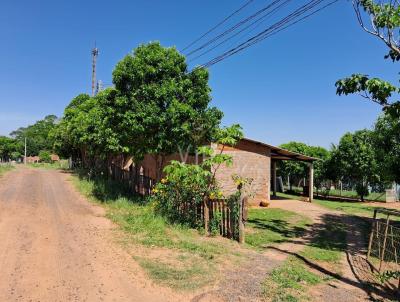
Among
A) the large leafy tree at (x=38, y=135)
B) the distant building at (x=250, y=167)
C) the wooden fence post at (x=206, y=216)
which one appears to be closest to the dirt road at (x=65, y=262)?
the wooden fence post at (x=206, y=216)

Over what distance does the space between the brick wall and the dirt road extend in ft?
26.7

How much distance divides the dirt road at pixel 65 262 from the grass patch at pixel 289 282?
1638mm

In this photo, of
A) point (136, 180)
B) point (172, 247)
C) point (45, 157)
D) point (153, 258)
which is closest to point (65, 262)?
Answer: point (153, 258)

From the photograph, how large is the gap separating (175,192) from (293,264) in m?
4.89

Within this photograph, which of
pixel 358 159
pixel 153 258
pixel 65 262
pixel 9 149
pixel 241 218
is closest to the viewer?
pixel 65 262

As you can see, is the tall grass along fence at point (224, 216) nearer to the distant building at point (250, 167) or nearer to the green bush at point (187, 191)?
the green bush at point (187, 191)

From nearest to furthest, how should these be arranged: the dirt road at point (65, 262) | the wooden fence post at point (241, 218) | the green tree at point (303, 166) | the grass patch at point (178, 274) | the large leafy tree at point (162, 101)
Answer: the dirt road at point (65, 262) → the grass patch at point (178, 274) → the wooden fence post at point (241, 218) → the large leafy tree at point (162, 101) → the green tree at point (303, 166)

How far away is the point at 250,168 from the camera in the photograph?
65.4 feet

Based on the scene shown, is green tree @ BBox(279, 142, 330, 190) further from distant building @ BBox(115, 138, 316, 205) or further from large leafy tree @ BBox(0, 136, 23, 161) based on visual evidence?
large leafy tree @ BBox(0, 136, 23, 161)

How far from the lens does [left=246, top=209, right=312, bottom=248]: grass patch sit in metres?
11.1

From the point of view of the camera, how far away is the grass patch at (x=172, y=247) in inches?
274

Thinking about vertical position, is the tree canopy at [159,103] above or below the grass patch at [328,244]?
above

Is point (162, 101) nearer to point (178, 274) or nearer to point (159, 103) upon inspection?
point (159, 103)

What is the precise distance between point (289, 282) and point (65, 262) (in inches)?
172
